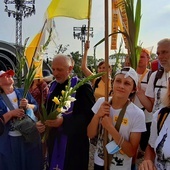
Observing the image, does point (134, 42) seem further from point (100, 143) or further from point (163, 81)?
point (100, 143)

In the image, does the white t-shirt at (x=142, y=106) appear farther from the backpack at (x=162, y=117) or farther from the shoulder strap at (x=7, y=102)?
the shoulder strap at (x=7, y=102)

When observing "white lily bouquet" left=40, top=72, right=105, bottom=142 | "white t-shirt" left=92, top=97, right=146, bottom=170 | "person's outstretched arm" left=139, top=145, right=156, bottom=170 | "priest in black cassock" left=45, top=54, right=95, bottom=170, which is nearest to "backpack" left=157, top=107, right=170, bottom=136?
"person's outstretched arm" left=139, top=145, right=156, bottom=170

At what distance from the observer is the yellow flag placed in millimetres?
2961

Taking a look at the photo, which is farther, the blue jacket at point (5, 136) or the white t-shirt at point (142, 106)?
the white t-shirt at point (142, 106)

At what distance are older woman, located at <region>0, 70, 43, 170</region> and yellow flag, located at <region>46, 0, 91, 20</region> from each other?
0.85 m

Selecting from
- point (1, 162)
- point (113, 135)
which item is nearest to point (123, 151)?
point (113, 135)

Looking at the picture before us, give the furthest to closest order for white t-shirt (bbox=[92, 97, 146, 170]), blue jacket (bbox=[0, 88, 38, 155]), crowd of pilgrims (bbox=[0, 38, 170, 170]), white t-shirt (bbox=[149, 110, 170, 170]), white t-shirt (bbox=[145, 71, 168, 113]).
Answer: blue jacket (bbox=[0, 88, 38, 155]) → white t-shirt (bbox=[145, 71, 168, 113]) → crowd of pilgrims (bbox=[0, 38, 170, 170]) → white t-shirt (bbox=[92, 97, 146, 170]) → white t-shirt (bbox=[149, 110, 170, 170])

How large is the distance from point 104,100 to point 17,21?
22215 mm

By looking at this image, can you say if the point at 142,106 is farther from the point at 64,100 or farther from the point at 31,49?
the point at 31,49

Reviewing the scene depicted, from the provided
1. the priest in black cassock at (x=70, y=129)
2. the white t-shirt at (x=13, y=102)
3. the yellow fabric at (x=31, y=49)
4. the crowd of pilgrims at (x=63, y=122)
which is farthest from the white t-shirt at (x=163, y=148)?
the yellow fabric at (x=31, y=49)

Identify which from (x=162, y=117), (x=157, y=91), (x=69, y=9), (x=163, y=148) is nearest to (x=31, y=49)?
(x=69, y=9)

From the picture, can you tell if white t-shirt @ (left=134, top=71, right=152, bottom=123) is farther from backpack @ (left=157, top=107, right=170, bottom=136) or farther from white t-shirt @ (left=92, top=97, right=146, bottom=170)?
backpack @ (left=157, top=107, right=170, bottom=136)

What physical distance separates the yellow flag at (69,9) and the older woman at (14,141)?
846mm

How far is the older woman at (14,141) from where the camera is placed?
2.86 m
